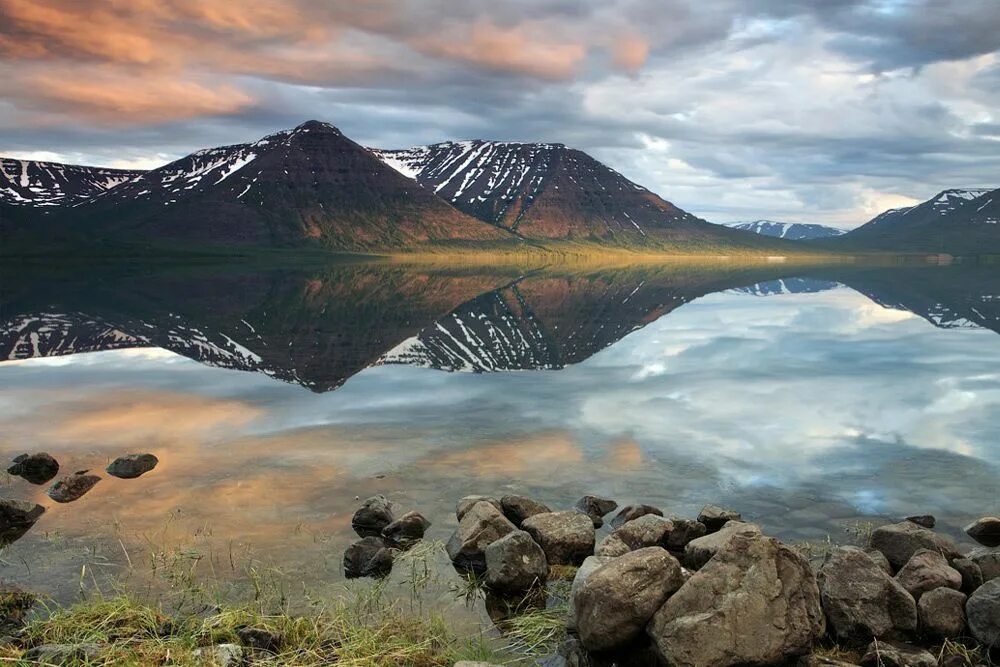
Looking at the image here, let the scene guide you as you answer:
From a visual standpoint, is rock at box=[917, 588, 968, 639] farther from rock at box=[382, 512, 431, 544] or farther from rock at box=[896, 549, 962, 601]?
rock at box=[382, 512, 431, 544]

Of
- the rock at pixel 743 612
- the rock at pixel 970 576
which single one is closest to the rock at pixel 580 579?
the rock at pixel 743 612

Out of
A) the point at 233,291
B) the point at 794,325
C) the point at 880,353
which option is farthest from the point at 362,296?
the point at 880,353

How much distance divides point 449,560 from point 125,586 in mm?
6557

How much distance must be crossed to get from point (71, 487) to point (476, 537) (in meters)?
12.1

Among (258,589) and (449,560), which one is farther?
(449,560)

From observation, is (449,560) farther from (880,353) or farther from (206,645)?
(880,353)

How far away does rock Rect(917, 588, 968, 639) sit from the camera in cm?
1248

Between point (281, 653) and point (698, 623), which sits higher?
point (698, 623)

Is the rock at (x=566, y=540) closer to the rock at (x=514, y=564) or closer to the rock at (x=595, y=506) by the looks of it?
the rock at (x=514, y=564)

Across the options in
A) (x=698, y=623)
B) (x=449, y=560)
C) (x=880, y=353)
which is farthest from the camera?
(x=880, y=353)

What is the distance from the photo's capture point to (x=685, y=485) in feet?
71.3

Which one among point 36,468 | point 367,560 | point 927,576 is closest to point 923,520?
point 927,576

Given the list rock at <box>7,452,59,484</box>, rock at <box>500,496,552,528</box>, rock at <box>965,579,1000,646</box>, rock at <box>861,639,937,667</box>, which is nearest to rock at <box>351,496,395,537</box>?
rock at <box>500,496,552,528</box>

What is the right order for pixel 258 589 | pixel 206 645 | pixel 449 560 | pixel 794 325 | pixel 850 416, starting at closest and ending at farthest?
pixel 206 645 → pixel 258 589 → pixel 449 560 → pixel 850 416 → pixel 794 325
